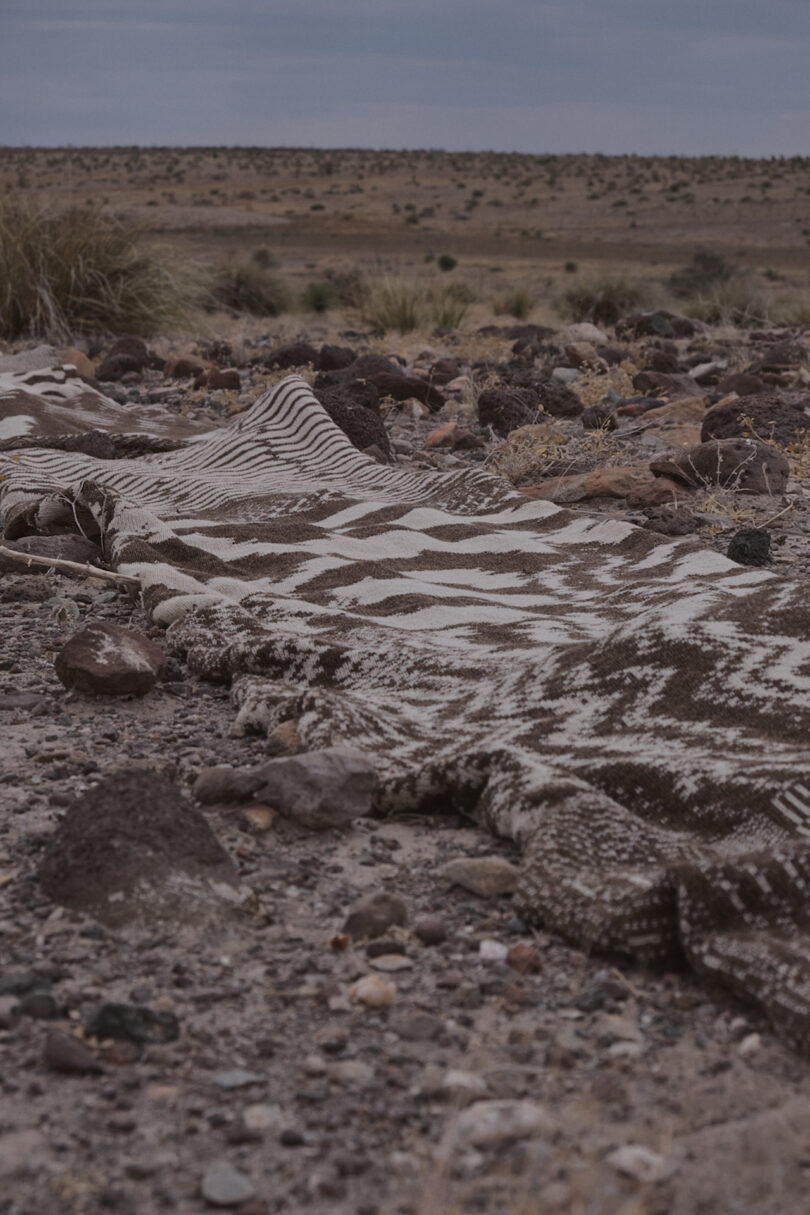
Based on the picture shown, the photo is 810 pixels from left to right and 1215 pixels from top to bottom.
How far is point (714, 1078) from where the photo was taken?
4.68 ft

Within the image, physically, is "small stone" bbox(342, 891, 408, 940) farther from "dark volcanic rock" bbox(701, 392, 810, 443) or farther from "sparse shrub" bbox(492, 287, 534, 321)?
"sparse shrub" bbox(492, 287, 534, 321)

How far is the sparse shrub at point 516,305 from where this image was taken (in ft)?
45.3

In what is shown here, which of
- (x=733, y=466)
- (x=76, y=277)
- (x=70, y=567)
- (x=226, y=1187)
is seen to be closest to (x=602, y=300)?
(x=76, y=277)

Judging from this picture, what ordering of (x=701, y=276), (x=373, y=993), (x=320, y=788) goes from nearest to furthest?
(x=373, y=993) → (x=320, y=788) → (x=701, y=276)

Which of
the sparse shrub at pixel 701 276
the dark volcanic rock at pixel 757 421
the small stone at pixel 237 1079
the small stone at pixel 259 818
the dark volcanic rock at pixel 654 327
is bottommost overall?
the small stone at pixel 237 1079

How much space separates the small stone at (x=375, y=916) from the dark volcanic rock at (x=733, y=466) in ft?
10.0

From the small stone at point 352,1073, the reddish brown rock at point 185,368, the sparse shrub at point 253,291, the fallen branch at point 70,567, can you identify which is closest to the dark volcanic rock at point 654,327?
the reddish brown rock at point 185,368

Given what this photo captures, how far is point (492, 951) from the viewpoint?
1734 mm

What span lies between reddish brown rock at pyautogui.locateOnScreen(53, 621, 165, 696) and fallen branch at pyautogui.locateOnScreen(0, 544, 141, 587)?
24.8 inches

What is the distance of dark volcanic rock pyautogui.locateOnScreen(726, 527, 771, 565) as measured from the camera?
368 centimetres

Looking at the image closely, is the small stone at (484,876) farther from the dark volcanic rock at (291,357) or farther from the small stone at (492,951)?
the dark volcanic rock at (291,357)

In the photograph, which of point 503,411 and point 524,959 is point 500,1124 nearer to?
point 524,959

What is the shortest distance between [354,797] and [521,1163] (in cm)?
90

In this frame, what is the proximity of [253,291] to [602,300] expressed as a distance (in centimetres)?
377
